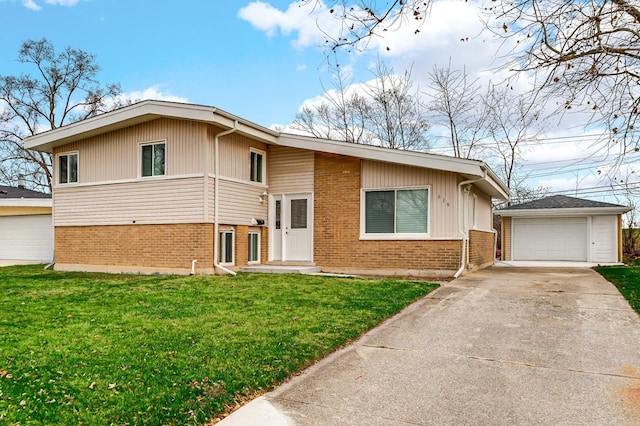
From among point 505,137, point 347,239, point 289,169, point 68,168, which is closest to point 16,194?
point 68,168

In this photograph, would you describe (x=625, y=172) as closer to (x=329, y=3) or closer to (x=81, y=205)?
(x=329, y=3)

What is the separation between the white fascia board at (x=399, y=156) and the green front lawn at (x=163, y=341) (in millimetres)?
3181

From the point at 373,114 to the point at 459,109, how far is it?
15.4 ft

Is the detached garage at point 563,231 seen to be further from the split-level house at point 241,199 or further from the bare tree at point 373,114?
the bare tree at point 373,114

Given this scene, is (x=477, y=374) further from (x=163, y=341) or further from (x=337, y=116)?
(x=337, y=116)

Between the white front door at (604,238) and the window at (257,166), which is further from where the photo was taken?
the white front door at (604,238)

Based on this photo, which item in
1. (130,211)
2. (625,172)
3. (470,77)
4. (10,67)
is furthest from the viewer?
(10,67)

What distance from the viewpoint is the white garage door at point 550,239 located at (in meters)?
19.3

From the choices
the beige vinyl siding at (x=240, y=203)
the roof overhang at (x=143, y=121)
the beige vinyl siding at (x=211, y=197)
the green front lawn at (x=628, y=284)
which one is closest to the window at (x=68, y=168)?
the roof overhang at (x=143, y=121)

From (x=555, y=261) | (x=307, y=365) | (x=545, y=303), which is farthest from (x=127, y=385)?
(x=555, y=261)

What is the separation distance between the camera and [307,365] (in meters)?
4.80

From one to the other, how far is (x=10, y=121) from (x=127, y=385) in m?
30.9

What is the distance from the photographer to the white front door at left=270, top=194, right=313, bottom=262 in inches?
523

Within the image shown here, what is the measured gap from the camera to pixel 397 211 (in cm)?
1222
